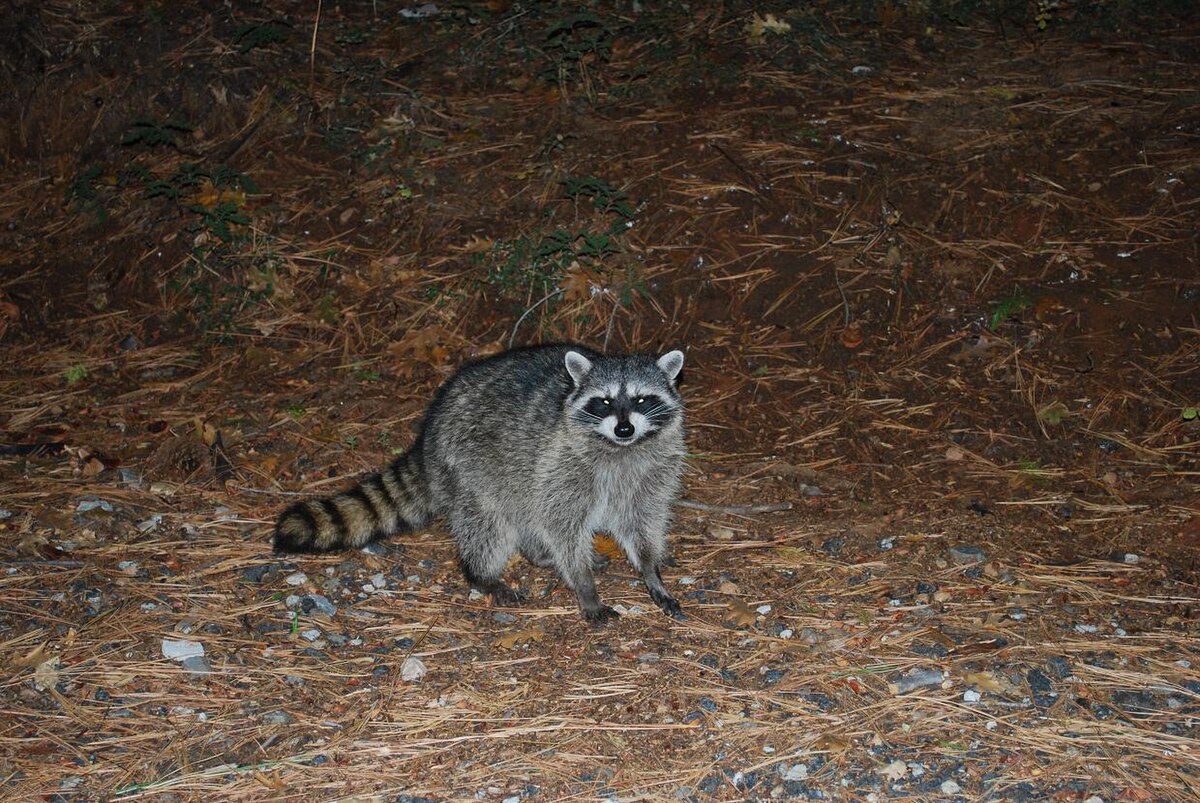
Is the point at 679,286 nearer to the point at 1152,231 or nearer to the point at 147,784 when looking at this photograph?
the point at 1152,231

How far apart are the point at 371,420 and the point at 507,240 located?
4.29 feet

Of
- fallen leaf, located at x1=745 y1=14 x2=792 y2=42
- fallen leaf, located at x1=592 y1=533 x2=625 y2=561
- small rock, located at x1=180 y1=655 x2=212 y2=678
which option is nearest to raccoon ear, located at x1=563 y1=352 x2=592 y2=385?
fallen leaf, located at x1=592 y1=533 x2=625 y2=561

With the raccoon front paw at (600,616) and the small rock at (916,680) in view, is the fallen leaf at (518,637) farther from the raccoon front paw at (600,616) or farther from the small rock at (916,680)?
the small rock at (916,680)

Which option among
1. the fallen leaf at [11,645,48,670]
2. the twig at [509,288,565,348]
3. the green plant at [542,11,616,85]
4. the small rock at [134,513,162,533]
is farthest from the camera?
the green plant at [542,11,616,85]

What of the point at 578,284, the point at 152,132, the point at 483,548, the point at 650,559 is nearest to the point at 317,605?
the point at 483,548

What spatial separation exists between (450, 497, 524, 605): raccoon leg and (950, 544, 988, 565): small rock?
1.75 metres

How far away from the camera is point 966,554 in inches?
167

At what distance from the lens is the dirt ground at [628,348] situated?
11.3 ft

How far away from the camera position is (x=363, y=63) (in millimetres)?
6812

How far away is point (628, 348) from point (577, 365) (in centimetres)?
129

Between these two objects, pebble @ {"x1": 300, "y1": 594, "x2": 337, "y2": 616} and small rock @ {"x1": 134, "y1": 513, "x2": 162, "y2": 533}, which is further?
small rock @ {"x1": 134, "y1": 513, "x2": 162, "y2": 533}

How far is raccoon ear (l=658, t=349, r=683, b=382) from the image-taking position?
4.36m

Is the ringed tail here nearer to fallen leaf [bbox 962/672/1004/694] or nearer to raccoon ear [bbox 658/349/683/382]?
raccoon ear [bbox 658/349/683/382]

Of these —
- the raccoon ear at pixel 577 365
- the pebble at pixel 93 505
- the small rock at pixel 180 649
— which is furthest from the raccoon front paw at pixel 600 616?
the pebble at pixel 93 505
